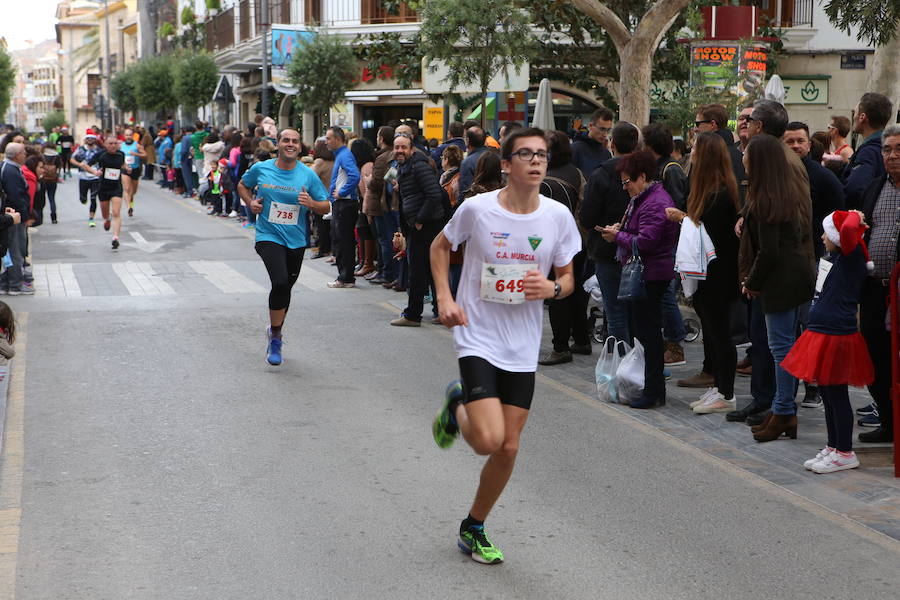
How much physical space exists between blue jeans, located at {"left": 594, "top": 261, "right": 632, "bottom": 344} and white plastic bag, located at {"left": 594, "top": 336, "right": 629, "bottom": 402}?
35cm

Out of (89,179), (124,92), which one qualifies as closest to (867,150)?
(89,179)

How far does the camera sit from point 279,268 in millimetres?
9820

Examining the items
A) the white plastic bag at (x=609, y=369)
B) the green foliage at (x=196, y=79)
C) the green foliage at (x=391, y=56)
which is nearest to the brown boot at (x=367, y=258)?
the white plastic bag at (x=609, y=369)

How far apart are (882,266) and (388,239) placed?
8707mm

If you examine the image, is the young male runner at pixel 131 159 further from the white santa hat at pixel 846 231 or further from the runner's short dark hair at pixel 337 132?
the white santa hat at pixel 846 231

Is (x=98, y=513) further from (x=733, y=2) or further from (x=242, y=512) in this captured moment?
(x=733, y=2)

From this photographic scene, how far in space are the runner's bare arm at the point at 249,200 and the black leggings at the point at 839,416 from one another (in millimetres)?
4782

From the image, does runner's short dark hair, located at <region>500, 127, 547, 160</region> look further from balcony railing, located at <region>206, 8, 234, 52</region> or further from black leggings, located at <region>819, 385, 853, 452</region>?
balcony railing, located at <region>206, 8, 234, 52</region>

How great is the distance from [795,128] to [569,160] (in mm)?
2530

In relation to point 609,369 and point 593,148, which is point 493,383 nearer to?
point 609,369

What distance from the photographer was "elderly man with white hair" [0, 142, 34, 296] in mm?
13305

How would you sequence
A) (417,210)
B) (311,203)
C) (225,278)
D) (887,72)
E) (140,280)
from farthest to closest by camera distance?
(225,278) → (140,280) → (887,72) → (417,210) → (311,203)

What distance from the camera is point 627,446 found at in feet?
24.2

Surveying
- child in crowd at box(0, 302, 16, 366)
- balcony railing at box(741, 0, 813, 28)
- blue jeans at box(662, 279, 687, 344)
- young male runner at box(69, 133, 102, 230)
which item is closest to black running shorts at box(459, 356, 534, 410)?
child in crowd at box(0, 302, 16, 366)
